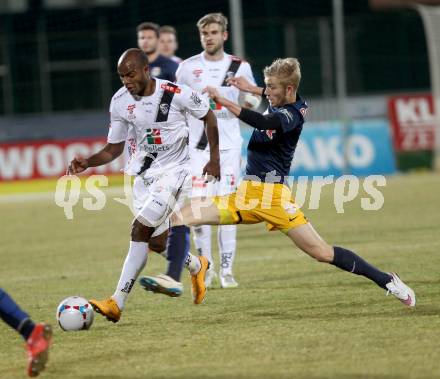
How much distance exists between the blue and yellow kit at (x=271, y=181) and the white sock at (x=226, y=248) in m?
1.76

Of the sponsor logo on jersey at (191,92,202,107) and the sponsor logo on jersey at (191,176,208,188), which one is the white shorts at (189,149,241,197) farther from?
the sponsor logo on jersey at (191,92,202,107)

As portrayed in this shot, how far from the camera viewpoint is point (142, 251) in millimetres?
7930

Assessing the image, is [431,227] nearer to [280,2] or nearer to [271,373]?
[271,373]

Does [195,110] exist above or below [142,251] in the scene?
above

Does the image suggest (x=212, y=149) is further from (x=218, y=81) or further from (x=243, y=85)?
(x=218, y=81)

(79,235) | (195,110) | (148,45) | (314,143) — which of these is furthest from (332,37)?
(195,110)

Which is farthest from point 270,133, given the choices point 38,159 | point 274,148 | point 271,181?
point 38,159

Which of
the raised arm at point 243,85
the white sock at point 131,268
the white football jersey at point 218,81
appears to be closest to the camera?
the white sock at point 131,268

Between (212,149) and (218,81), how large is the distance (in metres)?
2.38

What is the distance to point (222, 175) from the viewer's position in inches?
405

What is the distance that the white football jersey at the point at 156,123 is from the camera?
806 cm

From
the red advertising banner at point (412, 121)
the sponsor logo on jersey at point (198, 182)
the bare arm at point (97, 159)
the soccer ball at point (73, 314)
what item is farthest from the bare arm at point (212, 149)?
the red advertising banner at point (412, 121)

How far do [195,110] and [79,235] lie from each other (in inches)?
284

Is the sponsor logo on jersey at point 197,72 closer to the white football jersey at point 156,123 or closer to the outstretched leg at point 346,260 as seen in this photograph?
the white football jersey at point 156,123
